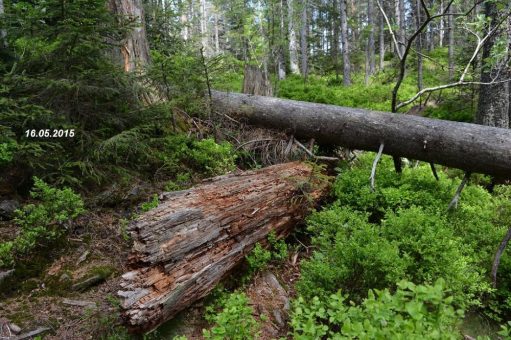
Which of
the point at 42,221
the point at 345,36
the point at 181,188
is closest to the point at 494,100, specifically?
the point at 181,188

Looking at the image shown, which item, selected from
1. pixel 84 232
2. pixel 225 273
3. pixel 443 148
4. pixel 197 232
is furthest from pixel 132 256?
pixel 443 148

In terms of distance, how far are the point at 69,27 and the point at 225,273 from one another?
3.81 meters

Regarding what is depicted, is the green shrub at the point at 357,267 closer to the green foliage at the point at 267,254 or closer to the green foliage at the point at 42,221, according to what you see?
A: the green foliage at the point at 267,254

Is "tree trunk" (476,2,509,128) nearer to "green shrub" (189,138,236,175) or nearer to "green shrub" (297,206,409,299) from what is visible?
"green shrub" (297,206,409,299)

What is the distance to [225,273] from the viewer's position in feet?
12.7

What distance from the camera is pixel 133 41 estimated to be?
23.0 ft

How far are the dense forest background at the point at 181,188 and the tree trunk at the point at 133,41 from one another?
0.03m

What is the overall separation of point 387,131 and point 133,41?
5.08 metres

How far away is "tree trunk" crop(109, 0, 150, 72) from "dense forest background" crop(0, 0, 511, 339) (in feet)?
0.09

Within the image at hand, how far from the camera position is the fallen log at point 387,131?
16.6 ft

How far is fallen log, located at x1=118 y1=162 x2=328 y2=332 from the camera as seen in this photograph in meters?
3.15

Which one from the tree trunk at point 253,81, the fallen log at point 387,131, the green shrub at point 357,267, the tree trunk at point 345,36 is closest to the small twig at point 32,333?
the green shrub at point 357,267

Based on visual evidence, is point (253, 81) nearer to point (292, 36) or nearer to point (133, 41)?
point (133, 41)

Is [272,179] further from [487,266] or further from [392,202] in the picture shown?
[487,266]
